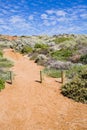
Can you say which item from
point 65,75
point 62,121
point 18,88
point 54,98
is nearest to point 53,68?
point 65,75

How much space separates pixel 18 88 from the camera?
1583 cm

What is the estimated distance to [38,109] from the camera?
1234 cm

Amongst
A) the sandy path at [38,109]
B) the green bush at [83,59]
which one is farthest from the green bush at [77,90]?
the green bush at [83,59]

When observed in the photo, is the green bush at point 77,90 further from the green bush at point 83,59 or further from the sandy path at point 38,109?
the green bush at point 83,59

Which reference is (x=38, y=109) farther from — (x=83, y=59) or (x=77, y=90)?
(x=83, y=59)

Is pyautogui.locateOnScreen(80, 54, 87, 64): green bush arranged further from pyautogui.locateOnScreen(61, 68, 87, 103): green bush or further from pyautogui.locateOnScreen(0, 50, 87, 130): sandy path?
pyautogui.locateOnScreen(61, 68, 87, 103): green bush

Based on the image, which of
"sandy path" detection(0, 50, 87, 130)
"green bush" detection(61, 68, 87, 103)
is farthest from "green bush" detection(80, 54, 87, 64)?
"green bush" detection(61, 68, 87, 103)

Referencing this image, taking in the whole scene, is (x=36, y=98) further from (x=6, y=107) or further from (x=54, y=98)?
(x=6, y=107)

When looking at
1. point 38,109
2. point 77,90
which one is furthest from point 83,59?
point 38,109

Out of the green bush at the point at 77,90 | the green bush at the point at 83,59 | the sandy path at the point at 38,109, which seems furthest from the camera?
the green bush at the point at 83,59

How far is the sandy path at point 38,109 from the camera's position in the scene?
34.7 ft

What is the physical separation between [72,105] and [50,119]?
2227 millimetres

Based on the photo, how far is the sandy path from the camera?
10.6 m

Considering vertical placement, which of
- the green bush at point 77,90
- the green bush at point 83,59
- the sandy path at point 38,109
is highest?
the green bush at point 83,59
